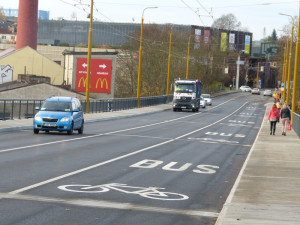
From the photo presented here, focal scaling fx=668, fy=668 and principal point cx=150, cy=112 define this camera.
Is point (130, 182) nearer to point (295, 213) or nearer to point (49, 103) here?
point (295, 213)

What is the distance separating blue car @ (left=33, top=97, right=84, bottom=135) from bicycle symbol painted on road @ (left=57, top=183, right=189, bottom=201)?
14.9 metres

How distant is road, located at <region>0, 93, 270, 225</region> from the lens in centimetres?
1055

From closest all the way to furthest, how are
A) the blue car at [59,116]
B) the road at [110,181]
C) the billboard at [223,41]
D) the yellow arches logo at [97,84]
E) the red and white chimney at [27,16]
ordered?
the road at [110,181] < the blue car at [59,116] < the red and white chimney at [27,16] < the yellow arches logo at [97,84] < the billboard at [223,41]

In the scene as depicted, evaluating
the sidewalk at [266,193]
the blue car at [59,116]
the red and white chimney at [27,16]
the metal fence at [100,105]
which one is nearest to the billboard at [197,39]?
the red and white chimney at [27,16]

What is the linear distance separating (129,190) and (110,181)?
1325mm

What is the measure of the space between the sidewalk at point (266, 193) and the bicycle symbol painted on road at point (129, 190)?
3.88 ft

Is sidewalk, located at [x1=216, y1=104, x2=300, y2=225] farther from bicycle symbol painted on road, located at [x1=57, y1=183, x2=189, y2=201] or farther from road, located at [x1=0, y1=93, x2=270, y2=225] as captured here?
bicycle symbol painted on road, located at [x1=57, y1=183, x2=189, y2=201]

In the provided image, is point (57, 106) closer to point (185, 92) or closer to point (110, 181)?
point (110, 181)

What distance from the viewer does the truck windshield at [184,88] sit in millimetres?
66438

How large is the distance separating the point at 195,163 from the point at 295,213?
9446 mm

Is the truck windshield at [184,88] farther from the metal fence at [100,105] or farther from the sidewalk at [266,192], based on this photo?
the sidewalk at [266,192]

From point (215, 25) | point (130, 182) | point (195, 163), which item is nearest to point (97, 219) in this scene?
point (130, 182)

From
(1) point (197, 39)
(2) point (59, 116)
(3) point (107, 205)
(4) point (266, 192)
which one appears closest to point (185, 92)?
(2) point (59, 116)

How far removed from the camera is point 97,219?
10.0 metres
